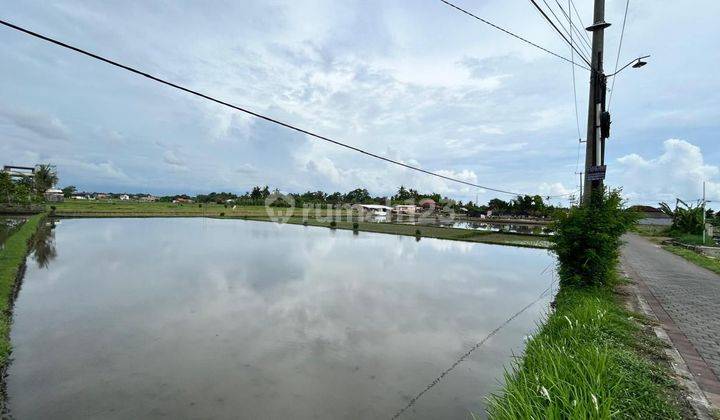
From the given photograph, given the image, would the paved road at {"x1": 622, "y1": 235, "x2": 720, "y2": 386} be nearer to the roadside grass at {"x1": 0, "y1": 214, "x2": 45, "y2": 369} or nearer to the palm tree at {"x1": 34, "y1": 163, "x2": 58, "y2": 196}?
the roadside grass at {"x1": 0, "y1": 214, "x2": 45, "y2": 369}

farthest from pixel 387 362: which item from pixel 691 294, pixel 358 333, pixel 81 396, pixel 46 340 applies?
pixel 691 294

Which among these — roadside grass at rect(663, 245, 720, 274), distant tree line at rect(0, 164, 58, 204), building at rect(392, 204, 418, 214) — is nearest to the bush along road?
roadside grass at rect(663, 245, 720, 274)

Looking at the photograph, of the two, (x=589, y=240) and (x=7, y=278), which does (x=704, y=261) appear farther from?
(x=7, y=278)

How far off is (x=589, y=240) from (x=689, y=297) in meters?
2.40

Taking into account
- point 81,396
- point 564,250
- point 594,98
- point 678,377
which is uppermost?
point 594,98

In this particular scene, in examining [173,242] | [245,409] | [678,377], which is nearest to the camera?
[678,377]

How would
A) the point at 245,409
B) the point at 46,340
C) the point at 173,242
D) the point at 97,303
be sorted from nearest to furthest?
the point at 245,409, the point at 46,340, the point at 97,303, the point at 173,242

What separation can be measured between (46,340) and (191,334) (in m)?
2.51

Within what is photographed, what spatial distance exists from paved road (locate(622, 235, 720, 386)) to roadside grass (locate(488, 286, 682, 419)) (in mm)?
692

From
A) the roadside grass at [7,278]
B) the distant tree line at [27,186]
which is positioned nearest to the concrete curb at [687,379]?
the roadside grass at [7,278]

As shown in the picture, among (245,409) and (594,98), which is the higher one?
(594,98)

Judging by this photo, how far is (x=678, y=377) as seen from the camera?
3.72m

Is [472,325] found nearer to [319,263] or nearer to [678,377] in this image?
[678,377]

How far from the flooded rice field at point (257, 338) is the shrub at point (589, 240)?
5.00ft
